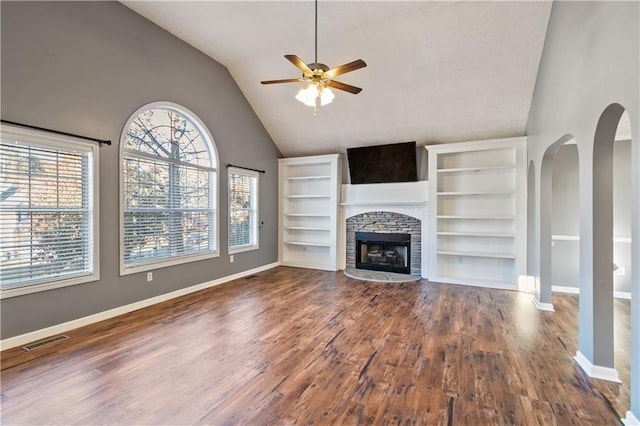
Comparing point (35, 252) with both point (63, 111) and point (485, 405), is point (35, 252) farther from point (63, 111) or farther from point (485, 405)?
point (485, 405)

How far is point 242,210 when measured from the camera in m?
6.28

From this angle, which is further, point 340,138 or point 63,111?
point 340,138

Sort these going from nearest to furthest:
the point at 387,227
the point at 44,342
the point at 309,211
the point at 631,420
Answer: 1. the point at 631,420
2. the point at 44,342
3. the point at 387,227
4. the point at 309,211

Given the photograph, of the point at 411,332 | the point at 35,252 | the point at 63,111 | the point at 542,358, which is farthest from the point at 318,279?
the point at 63,111

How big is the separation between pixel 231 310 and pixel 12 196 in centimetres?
263

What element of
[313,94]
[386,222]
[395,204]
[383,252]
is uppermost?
[313,94]

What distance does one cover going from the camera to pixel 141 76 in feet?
13.8

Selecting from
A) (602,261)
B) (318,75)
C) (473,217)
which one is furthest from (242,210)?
(602,261)

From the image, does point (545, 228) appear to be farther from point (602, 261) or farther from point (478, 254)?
point (602, 261)

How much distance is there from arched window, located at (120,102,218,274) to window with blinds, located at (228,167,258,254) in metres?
0.52

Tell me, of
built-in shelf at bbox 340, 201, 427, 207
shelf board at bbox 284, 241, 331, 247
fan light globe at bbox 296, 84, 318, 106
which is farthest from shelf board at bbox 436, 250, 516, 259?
fan light globe at bbox 296, 84, 318, 106

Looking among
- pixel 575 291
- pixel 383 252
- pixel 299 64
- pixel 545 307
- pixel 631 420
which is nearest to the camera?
pixel 631 420

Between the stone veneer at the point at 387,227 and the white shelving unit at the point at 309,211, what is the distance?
1.21 ft

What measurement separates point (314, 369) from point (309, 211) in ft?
16.4
